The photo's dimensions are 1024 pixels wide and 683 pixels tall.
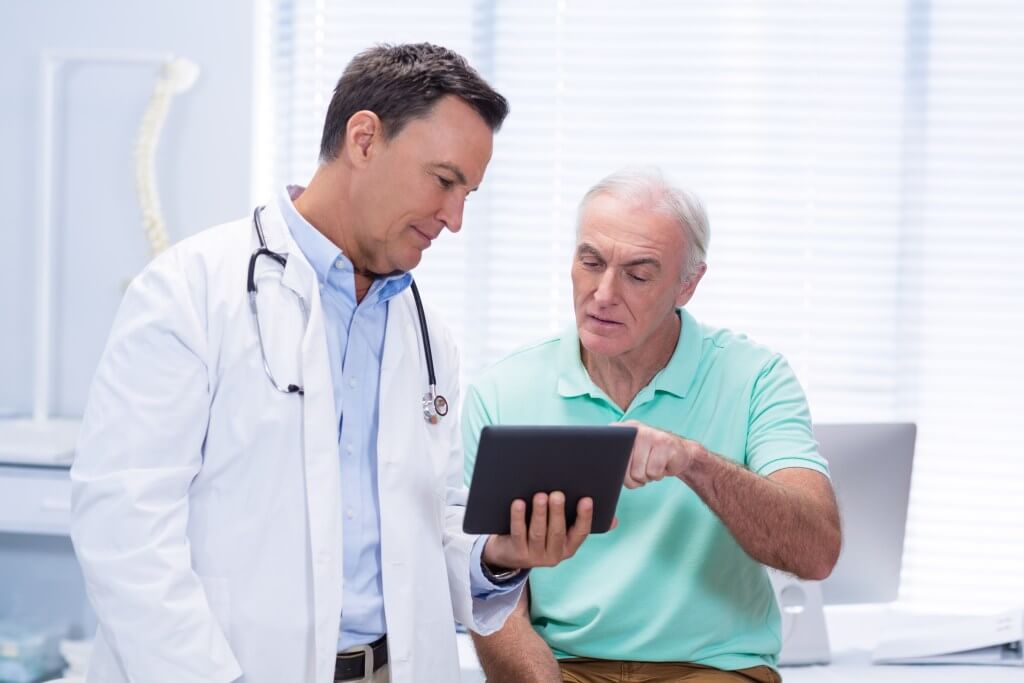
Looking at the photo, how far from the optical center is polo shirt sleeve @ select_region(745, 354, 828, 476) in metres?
1.65

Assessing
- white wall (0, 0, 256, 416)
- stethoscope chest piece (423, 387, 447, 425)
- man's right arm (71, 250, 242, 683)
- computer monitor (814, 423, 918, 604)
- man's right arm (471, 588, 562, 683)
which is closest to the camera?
man's right arm (71, 250, 242, 683)

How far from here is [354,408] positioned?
4.33 ft

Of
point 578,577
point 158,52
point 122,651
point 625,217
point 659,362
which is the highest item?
point 158,52

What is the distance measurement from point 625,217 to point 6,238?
A: 78.8 inches

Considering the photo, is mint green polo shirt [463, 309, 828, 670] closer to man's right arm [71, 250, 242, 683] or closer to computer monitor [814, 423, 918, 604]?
computer monitor [814, 423, 918, 604]

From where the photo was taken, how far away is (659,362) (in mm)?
1803

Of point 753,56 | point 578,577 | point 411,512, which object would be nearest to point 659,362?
point 578,577

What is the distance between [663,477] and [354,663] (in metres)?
0.54

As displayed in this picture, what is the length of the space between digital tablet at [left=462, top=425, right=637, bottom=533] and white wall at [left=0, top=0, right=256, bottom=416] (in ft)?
5.91

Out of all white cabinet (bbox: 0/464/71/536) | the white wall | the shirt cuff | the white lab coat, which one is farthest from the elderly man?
the white wall

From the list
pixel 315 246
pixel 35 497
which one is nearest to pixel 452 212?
pixel 315 246

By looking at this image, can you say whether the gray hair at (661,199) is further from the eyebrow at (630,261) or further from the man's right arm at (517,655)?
the man's right arm at (517,655)

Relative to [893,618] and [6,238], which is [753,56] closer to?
[893,618]

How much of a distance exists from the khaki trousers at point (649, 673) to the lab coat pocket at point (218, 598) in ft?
2.11
